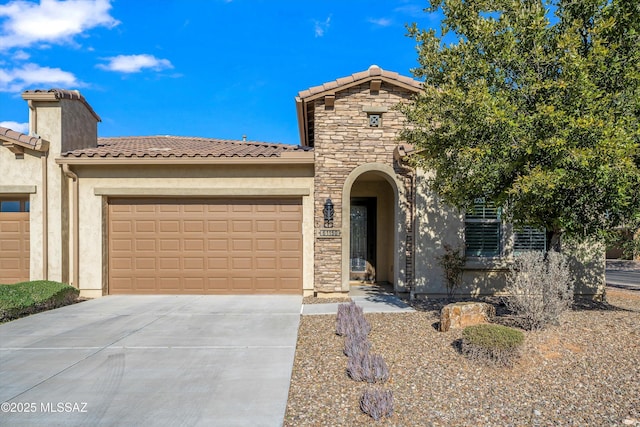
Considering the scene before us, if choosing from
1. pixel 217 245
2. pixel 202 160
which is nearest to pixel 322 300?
pixel 217 245

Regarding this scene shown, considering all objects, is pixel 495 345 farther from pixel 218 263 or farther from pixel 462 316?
pixel 218 263

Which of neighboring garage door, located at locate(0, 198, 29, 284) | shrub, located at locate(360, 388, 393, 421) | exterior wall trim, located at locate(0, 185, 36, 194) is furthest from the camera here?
neighboring garage door, located at locate(0, 198, 29, 284)

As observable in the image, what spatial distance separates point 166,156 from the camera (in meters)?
10.0

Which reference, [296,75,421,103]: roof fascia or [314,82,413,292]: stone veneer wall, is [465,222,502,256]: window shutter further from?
[296,75,421,103]: roof fascia

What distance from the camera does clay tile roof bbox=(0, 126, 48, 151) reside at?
974 centimetres

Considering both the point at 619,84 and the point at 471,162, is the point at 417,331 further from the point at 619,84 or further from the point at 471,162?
the point at 619,84

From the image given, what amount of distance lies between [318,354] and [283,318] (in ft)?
7.61

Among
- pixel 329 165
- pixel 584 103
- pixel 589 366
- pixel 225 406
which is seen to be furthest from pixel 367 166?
pixel 225 406

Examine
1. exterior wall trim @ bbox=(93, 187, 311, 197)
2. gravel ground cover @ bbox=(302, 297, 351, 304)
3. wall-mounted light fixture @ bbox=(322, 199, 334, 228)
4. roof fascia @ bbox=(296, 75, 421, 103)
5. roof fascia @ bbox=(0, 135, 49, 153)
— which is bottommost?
gravel ground cover @ bbox=(302, 297, 351, 304)

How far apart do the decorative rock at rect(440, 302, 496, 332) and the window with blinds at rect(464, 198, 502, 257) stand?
11.5 feet

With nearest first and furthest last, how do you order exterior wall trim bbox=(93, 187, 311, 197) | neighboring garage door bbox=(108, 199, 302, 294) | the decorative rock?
the decorative rock
exterior wall trim bbox=(93, 187, 311, 197)
neighboring garage door bbox=(108, 199, 302, 294)

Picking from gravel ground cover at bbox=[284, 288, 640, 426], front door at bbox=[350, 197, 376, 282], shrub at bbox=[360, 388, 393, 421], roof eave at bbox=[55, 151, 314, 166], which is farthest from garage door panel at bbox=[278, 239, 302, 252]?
shrub at bbox=[360, 388, 393, 421]

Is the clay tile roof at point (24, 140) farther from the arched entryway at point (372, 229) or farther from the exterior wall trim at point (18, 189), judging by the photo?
the arched entryway at point (372, 229)

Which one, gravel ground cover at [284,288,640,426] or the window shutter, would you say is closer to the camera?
gravel ground cover at [284,288,640,426]
